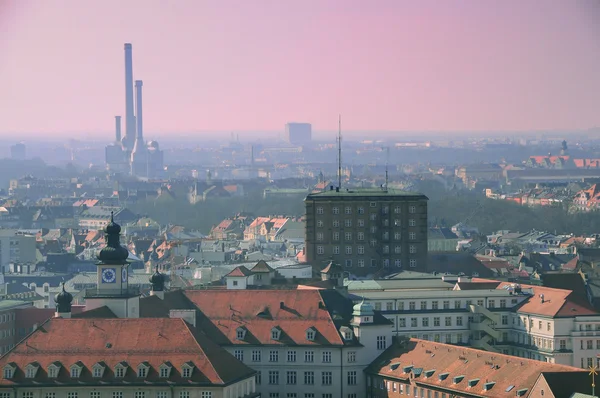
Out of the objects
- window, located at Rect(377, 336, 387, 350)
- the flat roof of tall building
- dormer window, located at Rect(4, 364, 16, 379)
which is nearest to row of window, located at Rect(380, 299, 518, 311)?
window, located at Rect(377, 336, 387, 350)

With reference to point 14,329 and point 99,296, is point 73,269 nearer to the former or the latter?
point 14,329

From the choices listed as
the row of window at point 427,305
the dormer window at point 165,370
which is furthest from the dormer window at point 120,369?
the row of window at point 427,305

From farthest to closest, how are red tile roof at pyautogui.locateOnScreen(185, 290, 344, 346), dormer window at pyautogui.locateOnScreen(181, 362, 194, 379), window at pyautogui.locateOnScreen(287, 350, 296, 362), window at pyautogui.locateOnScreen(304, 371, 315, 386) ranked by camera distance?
red tile roof at pyautogui.locateOnScreen(185, 290, 344, 346), window at pyautogui.locateOnScreen(287, 350, 296, 362), window at pyautogui.locateOnScreen(304, 371, 315, 386), dormer window at pyautogui.locateOnScreen(181, 362, 194, 379)

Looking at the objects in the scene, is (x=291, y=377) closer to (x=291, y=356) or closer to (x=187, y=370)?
(x=291, y=356)

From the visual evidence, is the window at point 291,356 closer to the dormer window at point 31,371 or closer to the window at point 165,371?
the window at point 165,371

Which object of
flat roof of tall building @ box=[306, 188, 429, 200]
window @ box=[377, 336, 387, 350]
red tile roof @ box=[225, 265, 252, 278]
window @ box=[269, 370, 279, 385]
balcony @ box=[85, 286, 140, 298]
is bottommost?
window @ box=[269, 370, 279, 385]

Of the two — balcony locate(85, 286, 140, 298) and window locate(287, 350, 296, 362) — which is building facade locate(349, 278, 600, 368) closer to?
window locate(287, 350, 296, 362)

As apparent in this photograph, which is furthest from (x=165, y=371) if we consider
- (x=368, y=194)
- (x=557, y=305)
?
(x=368, y=194)
